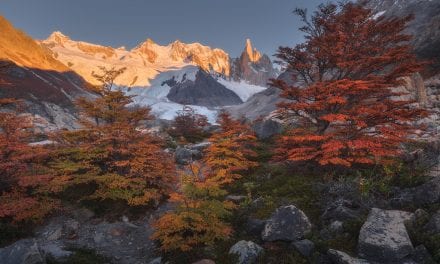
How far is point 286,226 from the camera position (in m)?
10.2

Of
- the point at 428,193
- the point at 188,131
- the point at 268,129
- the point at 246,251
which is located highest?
the point at 188,131

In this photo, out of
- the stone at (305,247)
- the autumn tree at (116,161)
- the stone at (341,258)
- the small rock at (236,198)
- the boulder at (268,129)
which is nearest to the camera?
the stone at (341,258)

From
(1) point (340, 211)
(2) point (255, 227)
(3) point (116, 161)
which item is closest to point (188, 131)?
(3) point (116, 161)

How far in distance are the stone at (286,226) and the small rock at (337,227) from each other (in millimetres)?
621

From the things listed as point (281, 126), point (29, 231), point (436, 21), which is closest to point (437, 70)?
point (436, 21)

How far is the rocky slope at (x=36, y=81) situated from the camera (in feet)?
223

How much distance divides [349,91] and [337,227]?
5614mm

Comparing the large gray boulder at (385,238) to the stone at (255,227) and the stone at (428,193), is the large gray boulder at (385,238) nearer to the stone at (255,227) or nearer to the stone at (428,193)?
the stone at (428,193)

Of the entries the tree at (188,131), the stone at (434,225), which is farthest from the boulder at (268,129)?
the stone at (434,225)

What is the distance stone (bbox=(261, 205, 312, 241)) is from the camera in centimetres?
1004

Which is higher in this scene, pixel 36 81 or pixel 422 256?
pixel 36 81

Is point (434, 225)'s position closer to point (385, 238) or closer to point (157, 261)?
point (385, 238)

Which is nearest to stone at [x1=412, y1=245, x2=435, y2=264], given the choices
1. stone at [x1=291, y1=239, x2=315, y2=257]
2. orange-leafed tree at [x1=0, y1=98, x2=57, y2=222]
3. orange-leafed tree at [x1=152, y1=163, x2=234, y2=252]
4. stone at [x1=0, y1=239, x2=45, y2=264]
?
stone at [x1=291, y1=239, x2=315, y2=257]

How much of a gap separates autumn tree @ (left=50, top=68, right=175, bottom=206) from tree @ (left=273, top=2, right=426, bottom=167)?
5632 mm
